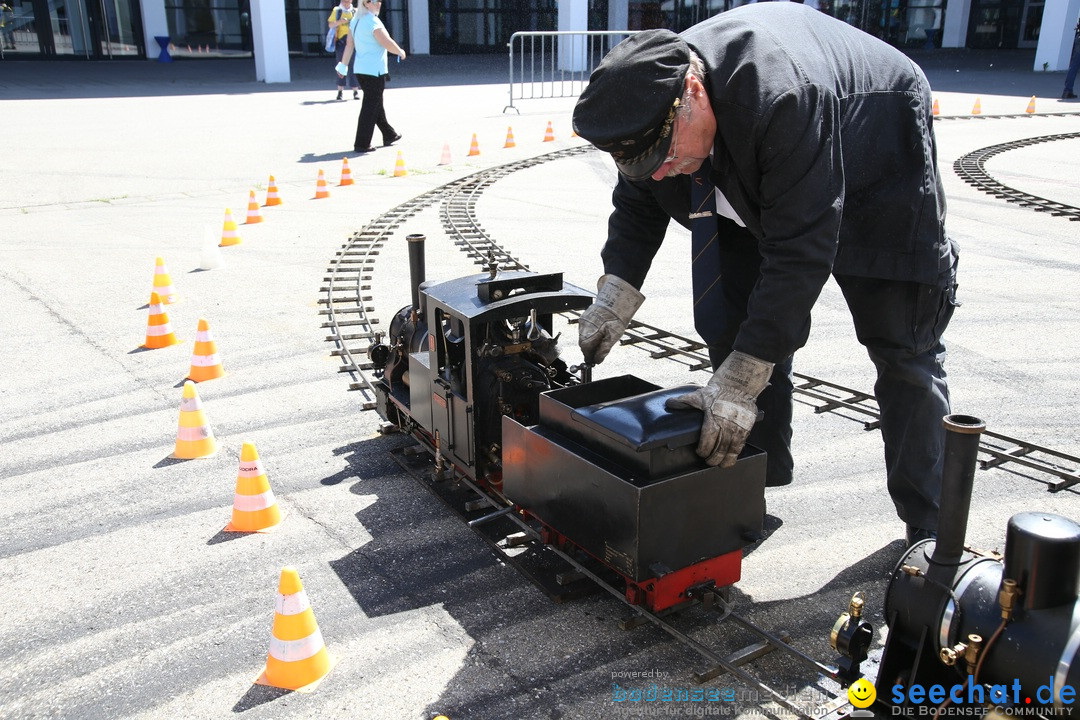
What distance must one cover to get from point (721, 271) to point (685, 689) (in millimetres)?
1711

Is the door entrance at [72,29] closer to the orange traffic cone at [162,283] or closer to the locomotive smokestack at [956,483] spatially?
the orange traffic cone at [162,283]

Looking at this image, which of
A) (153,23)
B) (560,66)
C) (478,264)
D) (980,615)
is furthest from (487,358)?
(153,23)

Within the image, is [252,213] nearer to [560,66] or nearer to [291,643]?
[291,643]

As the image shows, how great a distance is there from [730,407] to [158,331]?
4.92 m

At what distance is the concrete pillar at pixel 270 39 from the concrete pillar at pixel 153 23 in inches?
334

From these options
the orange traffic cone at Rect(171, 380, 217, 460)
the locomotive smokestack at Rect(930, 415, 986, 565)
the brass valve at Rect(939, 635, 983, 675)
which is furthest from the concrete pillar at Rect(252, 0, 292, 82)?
the brass valve at Rect(939, 635, 983, 675)

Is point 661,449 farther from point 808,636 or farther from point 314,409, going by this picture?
point 314,409

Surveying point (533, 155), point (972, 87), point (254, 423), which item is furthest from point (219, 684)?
point (972, 87)

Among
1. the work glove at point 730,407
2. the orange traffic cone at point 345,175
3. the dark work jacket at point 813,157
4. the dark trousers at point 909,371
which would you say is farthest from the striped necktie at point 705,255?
the orange traffic cone at point 345,175

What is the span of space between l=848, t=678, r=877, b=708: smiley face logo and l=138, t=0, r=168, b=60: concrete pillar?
34.0m

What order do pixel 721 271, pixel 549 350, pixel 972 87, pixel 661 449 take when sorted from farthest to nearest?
pixel 972 87
pixel 549 350
pixel 721 271
pixel 661 449

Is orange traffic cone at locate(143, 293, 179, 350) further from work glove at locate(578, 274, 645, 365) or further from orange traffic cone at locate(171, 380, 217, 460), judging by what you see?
work glove at locate(578, 274, 645, 365)

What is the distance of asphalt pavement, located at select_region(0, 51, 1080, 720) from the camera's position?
313 cm

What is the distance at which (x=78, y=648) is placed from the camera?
331cm
